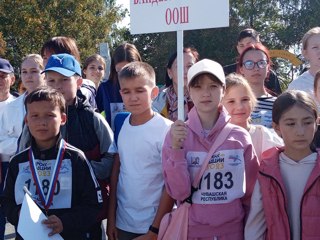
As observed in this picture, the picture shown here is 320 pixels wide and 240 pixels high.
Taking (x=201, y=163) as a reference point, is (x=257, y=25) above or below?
above

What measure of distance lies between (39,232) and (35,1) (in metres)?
20.3

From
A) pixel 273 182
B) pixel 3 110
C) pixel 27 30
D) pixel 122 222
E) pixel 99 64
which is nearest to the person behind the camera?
pixel 273 182

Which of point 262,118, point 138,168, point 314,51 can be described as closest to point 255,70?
point 262,118

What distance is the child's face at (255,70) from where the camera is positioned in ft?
13.3

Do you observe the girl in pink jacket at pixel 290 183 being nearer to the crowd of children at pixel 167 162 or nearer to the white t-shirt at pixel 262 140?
Result: the crowd of children at pixel 167 162

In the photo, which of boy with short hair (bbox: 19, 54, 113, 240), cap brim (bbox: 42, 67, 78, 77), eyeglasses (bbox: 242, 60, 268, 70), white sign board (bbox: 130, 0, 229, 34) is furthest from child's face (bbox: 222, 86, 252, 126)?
cap brim (bbox: 42, 67, 78, 77)

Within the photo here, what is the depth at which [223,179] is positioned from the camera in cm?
291

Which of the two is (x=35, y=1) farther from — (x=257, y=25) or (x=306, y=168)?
(x=306, y=168)

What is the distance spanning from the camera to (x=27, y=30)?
2105cm

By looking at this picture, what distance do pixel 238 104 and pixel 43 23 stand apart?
64.3 ft

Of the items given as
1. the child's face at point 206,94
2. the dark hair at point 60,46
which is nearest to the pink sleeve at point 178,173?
the child's face at point 206,94

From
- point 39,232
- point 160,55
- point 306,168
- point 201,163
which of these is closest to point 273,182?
point 306,168

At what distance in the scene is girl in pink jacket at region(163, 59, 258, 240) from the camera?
9.42 ft

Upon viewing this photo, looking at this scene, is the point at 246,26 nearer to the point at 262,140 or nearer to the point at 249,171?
the point at 262,140
